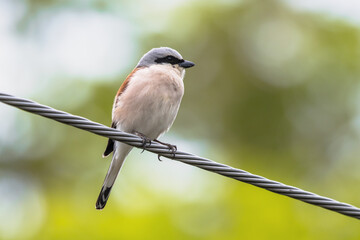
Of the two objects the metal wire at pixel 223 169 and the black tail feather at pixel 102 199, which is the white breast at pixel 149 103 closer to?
the black tail feather at pixel 102 199

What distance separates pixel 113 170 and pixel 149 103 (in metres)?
0.89

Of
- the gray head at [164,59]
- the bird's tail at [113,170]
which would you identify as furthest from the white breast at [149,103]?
the gray head at [164,59]

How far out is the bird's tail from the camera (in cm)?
632

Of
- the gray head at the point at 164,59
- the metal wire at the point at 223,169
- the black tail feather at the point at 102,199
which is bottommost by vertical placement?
the black tail feather at the point at 102,199

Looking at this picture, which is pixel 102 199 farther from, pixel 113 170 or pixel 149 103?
pixel 149 103

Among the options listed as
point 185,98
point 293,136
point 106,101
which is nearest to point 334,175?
point 293,136

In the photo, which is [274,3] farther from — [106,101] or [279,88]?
[106,101]

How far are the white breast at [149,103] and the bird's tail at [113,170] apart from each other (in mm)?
311

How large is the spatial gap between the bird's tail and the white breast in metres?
0.31

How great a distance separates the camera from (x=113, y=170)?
6.43 meters

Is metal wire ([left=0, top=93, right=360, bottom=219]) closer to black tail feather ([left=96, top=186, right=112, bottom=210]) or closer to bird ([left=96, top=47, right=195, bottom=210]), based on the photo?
bird ([left=96, top=47, right=195, bottom=210])

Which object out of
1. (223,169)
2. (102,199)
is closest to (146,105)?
(102,199)

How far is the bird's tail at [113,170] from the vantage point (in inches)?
249

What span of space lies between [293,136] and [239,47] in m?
2.50
